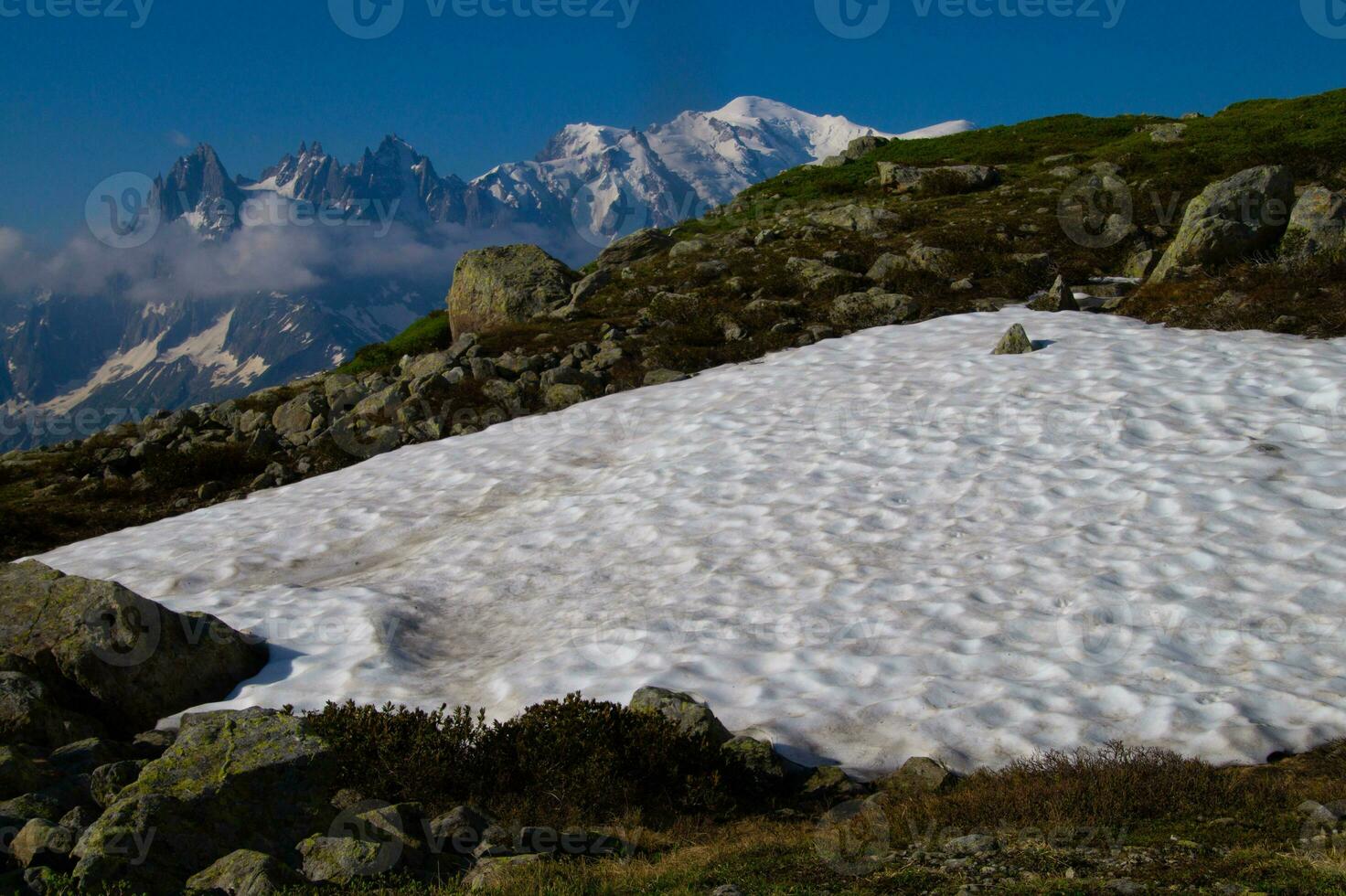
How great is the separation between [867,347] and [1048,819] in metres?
15.2

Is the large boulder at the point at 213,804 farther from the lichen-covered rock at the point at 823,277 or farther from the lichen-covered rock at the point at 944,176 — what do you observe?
the lichen-covered rock at the point at 944,176

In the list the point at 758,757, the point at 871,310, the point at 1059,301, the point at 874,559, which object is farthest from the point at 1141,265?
the point at 758,757

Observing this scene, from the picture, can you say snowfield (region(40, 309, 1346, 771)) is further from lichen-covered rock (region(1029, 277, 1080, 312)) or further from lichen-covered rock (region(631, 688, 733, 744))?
lichen-covered rock (region(1029, 277, 1080, 312))

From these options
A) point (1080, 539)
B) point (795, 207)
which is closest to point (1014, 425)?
point (1080, 539)

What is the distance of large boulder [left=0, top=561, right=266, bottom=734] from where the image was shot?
8992 millimetres

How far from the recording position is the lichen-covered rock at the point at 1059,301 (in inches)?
824

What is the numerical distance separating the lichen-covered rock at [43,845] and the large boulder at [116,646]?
302 centimetres

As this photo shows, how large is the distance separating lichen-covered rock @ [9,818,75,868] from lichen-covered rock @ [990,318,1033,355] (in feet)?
54.5

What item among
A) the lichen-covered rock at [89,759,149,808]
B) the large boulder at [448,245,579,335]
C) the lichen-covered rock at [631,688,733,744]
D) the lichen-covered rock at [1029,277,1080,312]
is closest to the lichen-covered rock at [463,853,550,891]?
the lichen-covered rock at [631,688,733,744]

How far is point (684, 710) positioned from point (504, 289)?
22.9 metres

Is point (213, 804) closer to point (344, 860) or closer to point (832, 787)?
point (344, 860)

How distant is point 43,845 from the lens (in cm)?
561

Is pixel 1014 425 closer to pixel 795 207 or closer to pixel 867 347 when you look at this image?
pixel 867 347

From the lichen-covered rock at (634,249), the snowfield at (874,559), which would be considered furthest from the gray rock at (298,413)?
the lichen-covered rock at (634,249)
